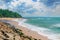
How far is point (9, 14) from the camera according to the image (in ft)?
497

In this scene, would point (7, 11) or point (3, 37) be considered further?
point (7, 11)

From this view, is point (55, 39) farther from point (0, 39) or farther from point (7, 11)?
point (7, 11)

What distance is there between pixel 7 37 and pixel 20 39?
4.82 feet

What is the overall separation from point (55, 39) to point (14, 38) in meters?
8.27

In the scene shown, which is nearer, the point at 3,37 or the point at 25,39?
the point at 3,37

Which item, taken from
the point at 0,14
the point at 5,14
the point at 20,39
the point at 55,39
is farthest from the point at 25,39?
the point at 5,14

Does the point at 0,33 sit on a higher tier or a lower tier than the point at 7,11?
lower

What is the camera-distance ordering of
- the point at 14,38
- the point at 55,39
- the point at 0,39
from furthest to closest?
the point at 55,39 → the point at 14,38 → the point at 0,39

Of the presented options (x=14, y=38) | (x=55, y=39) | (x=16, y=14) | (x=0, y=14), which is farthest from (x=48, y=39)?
(x=16, y=14)

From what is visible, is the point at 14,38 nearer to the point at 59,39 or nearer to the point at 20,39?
the point at 20,39

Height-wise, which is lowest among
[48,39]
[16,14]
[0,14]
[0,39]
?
[0,39]

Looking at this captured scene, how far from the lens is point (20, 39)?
684 inches

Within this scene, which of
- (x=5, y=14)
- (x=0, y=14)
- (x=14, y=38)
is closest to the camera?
(x=14, y=38)

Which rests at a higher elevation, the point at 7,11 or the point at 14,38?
the point at 7,11
